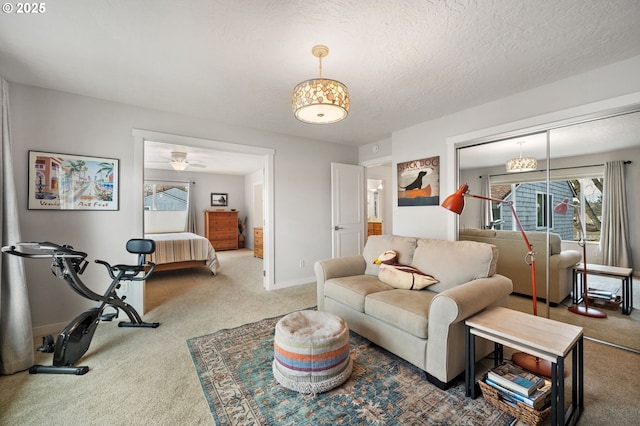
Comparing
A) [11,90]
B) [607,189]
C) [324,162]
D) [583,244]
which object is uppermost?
[11,90]

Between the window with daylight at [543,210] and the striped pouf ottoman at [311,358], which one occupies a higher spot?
the window with daylight at [543,210]

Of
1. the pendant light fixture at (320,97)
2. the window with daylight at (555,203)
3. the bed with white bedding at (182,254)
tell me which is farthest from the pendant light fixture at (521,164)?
the bed with white bedding at (182,254)

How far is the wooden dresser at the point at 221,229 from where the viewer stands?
26.3 feet

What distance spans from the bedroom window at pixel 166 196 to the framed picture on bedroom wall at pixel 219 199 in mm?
783

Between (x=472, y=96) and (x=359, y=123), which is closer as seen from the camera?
(x=472, y=96)

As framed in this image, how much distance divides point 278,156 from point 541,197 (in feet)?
11.1

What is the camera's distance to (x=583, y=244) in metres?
2.58

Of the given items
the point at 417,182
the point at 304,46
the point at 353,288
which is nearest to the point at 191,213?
the point at 417,182

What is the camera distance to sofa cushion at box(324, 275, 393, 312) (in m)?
2.37

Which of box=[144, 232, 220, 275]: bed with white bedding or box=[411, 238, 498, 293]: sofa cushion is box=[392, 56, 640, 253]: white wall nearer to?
box=[411, 238, 498, 293]: sofa cushion

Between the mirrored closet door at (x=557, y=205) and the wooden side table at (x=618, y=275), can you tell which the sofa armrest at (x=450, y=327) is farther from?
the wooden side table at (x=618, y=275)

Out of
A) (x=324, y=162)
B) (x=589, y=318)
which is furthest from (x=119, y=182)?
(x=589, y=318)

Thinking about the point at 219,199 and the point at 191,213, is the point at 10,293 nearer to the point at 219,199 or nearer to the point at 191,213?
the point at 191,213

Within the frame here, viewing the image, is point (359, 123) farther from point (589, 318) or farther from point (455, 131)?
point (589, 318)
